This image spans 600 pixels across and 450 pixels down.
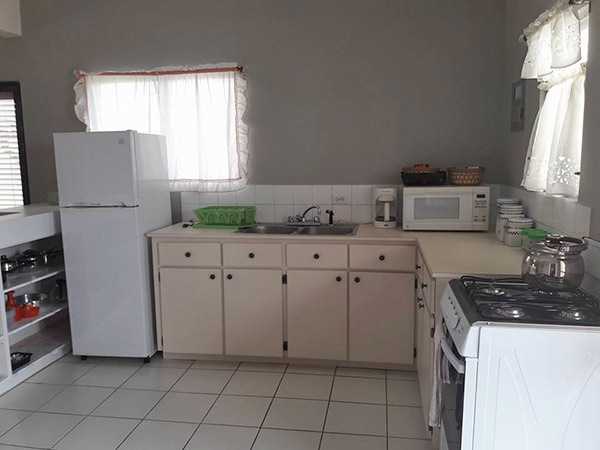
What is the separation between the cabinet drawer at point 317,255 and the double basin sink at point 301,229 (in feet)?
0.87

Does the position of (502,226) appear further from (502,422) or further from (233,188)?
(233,188)

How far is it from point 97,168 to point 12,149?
147cm

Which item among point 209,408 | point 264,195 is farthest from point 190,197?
point 209,408

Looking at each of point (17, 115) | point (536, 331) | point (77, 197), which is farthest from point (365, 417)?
point (17, 115)

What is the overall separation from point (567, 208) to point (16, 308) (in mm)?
3353

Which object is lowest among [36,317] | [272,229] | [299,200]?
[36,317]

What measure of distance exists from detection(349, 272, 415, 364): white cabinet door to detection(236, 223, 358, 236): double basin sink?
0.46 metres

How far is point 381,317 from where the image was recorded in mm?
3264

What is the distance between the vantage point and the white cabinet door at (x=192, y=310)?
3.44 meters

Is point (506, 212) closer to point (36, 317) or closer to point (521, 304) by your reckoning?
point (521, 304)

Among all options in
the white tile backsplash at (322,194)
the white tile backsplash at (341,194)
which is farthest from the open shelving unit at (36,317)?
the white tile backsplash at (341,194)

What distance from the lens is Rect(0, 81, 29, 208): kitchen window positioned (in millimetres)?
4230

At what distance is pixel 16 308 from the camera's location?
135 inches

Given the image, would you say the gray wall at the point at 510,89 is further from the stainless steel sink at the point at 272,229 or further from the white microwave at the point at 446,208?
the stainless steel sink at the point at 272,229
